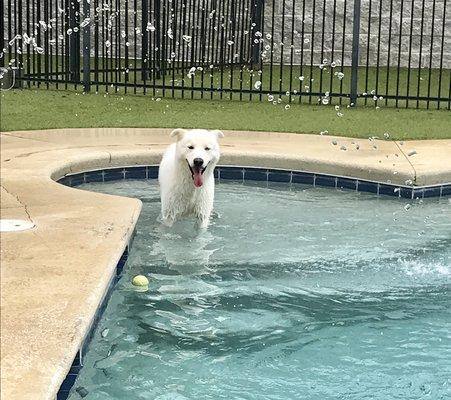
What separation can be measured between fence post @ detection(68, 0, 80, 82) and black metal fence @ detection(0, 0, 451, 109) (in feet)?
0.05

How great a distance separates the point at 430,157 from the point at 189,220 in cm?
291

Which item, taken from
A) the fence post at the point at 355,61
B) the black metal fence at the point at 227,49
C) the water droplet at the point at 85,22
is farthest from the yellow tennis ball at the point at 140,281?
→ the water droplet at the point at 85,22

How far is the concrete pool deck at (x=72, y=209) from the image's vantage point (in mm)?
3664

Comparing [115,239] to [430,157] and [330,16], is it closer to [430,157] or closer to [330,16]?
[430,157]

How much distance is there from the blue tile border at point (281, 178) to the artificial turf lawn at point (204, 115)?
69.3 inches

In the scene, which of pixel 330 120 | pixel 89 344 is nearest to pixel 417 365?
pixel 89 344

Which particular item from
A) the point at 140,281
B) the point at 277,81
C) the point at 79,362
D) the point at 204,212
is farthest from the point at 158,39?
the point at 79,362

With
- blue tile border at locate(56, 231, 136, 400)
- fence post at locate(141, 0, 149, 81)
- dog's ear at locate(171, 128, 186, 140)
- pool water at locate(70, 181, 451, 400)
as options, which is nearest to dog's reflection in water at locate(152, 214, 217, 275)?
pool water at locate(70, 181, 451, 400)

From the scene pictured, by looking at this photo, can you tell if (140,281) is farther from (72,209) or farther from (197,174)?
(197,174)

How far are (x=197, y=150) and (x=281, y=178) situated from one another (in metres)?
2.34

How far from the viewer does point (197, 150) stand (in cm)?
632

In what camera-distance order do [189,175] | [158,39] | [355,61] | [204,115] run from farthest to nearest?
[158,39] → [355,61] → [204,115] → [189,175]

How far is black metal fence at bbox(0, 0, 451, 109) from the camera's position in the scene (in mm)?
13016

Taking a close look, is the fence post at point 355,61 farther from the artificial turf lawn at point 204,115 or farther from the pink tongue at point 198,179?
the pink tongue at point 198,179
